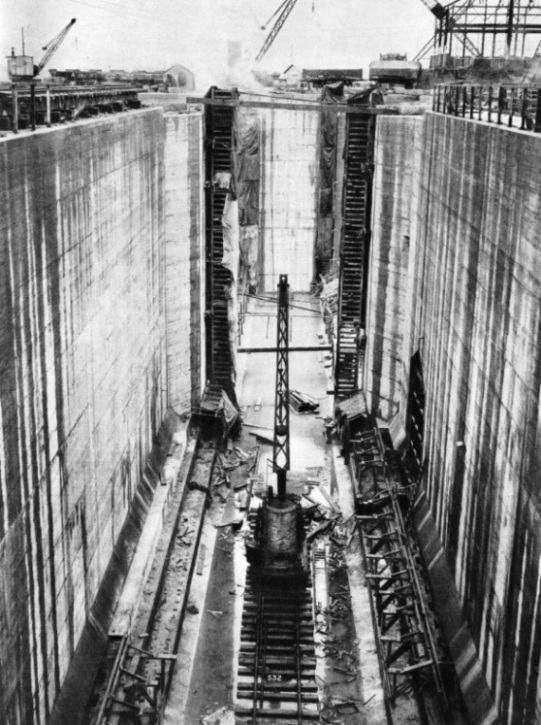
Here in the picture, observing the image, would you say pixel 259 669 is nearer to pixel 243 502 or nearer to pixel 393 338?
pixel 243 502

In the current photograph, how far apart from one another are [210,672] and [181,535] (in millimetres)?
4190

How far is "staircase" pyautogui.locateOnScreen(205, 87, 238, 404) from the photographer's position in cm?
2423

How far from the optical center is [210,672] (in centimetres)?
1588

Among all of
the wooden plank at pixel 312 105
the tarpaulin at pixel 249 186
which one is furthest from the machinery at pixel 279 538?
the tarpaulin at pixel 249 186

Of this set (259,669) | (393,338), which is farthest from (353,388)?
(259,669)

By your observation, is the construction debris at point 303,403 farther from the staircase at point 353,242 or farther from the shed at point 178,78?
the shed at point 178,78

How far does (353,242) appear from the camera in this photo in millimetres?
25016

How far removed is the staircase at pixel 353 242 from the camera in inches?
964

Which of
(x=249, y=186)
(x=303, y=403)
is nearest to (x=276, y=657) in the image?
(x=303, y=403)

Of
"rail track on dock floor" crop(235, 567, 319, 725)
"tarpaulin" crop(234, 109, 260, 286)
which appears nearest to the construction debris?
"rail track on dock floor" crop(235, 567, 319, 725)

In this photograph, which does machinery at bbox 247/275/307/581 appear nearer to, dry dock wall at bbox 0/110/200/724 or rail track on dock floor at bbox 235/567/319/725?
rail track on dock floor at bbox 235/567/319/725

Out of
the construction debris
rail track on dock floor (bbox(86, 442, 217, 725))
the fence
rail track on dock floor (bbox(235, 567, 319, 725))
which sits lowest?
rail track on dock floor (bbox(235, 567, 319, 725))

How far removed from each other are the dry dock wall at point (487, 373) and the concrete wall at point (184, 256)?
5.68 metres

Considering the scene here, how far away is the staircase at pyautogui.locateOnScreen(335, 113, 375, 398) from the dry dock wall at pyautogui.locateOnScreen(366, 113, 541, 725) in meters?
3.27
